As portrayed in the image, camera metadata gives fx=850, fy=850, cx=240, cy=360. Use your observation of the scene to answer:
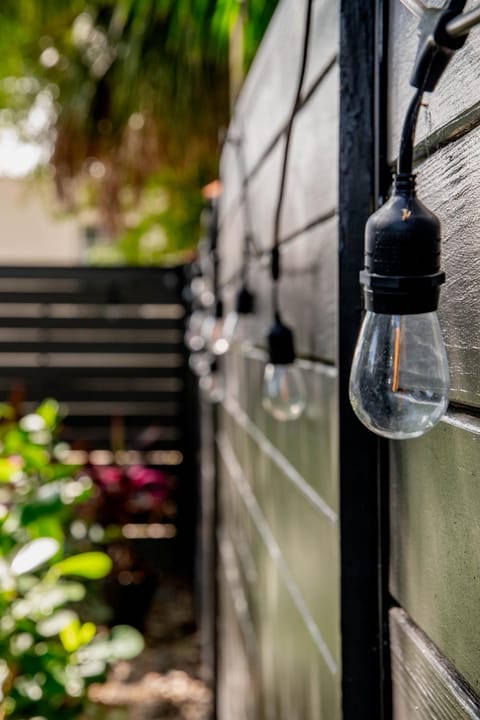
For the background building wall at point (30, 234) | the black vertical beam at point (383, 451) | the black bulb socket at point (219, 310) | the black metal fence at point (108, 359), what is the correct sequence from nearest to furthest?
the black vertical beam at point (383, 451), the black bulb socket at point (219, 310), the black metal fence at point (108, 359), the background building wall at point (30, 234)

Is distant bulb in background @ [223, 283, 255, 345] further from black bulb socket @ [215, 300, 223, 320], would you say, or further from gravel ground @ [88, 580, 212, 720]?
gravel ground @ [88, 580, 212, 720]

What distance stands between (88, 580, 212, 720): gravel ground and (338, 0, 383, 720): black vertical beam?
201 centimetres

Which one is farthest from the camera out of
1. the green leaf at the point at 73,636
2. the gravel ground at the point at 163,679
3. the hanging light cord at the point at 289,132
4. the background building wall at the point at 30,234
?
the background building wall at the point at 30,234

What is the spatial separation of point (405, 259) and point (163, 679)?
3.19 meters

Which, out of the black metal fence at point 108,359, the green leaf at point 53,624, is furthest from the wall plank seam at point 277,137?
the black metal fence at point 108,359

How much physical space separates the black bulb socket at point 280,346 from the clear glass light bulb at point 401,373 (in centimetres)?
47

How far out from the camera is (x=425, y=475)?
601mm

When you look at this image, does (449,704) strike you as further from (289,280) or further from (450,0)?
(289,280)

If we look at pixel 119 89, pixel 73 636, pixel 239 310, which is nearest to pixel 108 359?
pixel 119 89

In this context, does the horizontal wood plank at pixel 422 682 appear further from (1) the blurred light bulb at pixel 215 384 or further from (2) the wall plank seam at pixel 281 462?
(1) the blurred light bulb at pixel 215 384

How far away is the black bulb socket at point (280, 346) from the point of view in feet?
3.18

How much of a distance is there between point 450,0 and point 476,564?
0.31 metres

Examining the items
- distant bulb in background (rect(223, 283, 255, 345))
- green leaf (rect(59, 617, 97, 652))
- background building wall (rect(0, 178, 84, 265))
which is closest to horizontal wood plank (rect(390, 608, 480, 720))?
distant bulb in background (rect(223, 283, 255, 345))

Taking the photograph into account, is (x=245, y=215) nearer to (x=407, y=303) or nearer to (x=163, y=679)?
(x=407, y=303)
